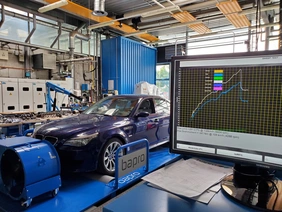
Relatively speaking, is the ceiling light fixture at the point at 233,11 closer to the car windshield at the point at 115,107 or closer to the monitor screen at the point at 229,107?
the car windshield at the point at 115,107

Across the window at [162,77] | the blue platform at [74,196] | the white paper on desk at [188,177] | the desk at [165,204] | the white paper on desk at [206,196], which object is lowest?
the blue platform at [74,196]

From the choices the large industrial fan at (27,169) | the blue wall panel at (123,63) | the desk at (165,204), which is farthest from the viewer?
the blue wall panel at (123,63)

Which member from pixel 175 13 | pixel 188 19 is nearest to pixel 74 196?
pixel 175 13

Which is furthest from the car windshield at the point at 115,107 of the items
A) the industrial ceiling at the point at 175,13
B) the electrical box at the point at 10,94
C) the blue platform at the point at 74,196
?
the electrical box at the point at 10,94

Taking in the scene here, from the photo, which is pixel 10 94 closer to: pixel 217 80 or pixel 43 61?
pixel 43 61

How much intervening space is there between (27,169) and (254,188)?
2085 mm

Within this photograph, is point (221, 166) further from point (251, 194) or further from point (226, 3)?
point (226, 3)

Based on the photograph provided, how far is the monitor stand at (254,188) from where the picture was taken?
88 cm

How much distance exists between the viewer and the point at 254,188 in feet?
3.27

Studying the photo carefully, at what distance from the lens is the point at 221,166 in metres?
1.30

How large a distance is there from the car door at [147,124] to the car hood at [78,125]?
0.35 metres

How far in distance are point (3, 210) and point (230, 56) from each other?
2673 mm

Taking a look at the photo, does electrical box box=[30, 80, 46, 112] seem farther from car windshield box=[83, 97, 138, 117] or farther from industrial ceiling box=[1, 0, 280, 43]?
car windshield box=[83, 97, 138, 117]

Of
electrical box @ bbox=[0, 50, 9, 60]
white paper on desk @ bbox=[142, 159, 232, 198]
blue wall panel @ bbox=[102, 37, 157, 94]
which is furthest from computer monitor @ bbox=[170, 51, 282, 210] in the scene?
blue wall panel @ bbox=[102, 37, 157, 94]
